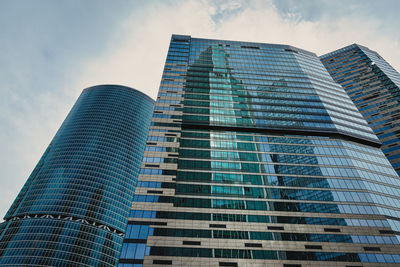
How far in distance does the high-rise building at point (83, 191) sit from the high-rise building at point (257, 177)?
90.1 metres

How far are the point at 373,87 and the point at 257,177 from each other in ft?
292

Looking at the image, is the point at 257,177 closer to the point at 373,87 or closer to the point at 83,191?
the point at 373,87

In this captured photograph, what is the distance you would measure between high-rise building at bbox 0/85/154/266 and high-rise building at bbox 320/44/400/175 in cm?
13550

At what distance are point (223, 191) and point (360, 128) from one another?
5595cm

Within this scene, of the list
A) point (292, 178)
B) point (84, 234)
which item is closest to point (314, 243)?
point (292, 178)

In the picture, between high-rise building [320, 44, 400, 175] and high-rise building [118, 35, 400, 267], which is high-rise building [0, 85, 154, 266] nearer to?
high-rise building [118, 35, 400, 267]

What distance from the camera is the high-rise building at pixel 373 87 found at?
92250 mm

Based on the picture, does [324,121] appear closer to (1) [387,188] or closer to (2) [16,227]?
(1) [387,188]

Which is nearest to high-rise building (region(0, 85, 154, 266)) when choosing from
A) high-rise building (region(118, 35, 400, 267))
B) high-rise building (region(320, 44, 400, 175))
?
high-rise building (region(118, 35, 400, 267))

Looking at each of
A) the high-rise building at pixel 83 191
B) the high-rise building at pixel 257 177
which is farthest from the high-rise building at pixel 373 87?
the high-rise building at pixel 83 191

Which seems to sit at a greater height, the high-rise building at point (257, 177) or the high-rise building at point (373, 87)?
the high-rise building at point (373, 87)

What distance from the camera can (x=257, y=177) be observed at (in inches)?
2437

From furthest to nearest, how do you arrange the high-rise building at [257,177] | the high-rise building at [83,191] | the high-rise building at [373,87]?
the high-rise building at [83,191] → the high-rise building at [373,87] → the high-rise building at [257,177]

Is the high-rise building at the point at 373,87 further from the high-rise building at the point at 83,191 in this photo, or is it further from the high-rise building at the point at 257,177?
the high-rise building at the point at 83,191
